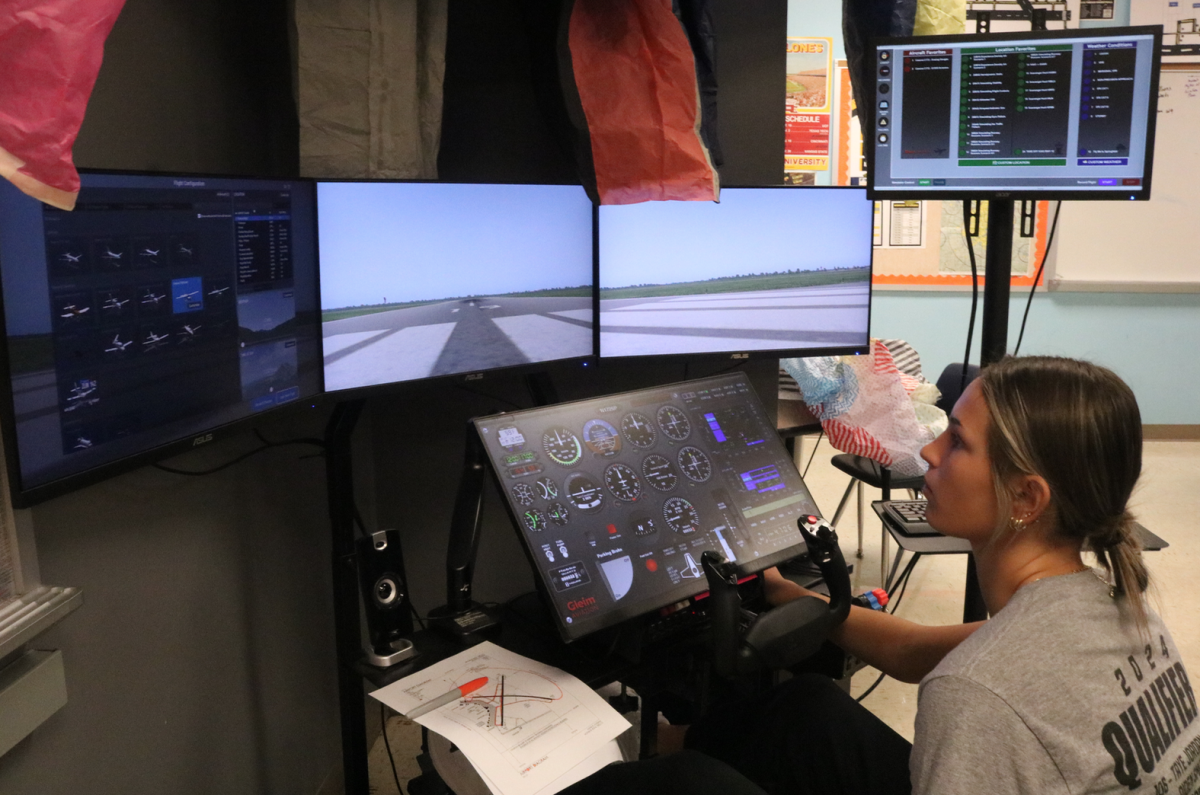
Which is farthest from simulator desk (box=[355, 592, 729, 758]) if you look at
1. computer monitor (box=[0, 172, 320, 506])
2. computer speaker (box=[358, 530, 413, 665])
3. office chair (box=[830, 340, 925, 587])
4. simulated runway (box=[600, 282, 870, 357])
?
office chair (box=[830, 340, 925, 587])

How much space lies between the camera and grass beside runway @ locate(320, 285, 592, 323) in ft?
5.28

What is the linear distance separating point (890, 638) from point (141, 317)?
1.17 m

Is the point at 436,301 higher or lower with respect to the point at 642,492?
higher

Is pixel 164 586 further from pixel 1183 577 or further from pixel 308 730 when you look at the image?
pixel 1183 577

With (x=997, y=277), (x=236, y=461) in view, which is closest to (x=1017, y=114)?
(x=997, y=277)

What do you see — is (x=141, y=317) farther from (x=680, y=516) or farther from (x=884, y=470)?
(x=884, y=470)

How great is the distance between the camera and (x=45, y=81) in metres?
0.83

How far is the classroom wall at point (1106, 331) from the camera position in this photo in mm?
5070

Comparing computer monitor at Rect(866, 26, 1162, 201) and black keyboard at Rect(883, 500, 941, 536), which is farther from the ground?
computer monitor at Rect(866, 26, 1162, 201)

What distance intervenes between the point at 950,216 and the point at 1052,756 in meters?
4.46

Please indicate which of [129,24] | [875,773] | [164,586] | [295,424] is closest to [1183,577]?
[875,773]

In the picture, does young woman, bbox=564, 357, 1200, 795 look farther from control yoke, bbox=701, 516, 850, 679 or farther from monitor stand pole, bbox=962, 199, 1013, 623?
monitor stand pole, bbox=962, 199, 1013, 623

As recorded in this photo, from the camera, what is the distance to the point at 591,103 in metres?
1.78

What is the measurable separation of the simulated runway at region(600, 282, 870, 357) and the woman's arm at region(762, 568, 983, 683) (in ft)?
2.19
